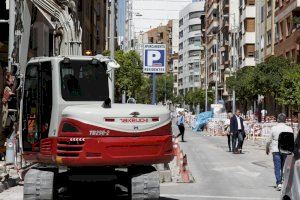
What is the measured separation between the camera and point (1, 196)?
44.2 feet

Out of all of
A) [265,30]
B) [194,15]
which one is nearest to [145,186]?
[265,30]

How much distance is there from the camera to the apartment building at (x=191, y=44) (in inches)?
6196

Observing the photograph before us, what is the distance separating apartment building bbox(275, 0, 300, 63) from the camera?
50.3 meters

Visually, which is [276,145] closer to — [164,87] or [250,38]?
[250,38]

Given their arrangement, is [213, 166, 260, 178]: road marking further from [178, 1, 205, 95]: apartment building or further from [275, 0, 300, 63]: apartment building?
[178, 1, 205, 95]: apartment building

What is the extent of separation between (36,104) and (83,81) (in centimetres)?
87

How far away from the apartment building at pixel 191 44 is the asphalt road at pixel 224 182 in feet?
422

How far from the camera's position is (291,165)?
7465 millimetres

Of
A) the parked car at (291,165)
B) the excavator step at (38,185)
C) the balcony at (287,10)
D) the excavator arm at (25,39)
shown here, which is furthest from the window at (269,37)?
the parked car at (291,165)

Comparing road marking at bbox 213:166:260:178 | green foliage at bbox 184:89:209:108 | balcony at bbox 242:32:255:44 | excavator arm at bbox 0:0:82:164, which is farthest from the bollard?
green foliage at bbox 184:89:209:108

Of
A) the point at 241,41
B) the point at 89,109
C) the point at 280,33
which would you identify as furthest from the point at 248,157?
the point at 241,41

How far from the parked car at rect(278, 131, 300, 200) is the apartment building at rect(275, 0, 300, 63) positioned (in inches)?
1615

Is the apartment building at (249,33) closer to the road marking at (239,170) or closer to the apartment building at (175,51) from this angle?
the road marking at (239,170)

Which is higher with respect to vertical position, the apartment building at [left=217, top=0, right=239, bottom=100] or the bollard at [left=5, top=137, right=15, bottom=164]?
the apartment building at [left=217, top=0, right=239, bottom=100]
